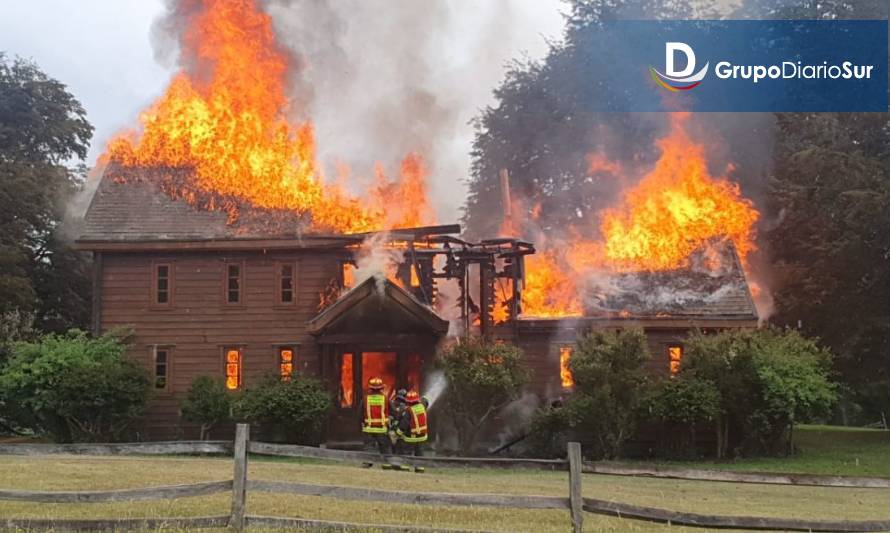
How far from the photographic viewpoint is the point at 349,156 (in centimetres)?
3356

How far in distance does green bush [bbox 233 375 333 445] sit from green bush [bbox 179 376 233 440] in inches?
21.2

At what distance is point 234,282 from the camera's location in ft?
95.2

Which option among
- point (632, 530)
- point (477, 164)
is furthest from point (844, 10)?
point (632, 530)

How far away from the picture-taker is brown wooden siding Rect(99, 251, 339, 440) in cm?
2855

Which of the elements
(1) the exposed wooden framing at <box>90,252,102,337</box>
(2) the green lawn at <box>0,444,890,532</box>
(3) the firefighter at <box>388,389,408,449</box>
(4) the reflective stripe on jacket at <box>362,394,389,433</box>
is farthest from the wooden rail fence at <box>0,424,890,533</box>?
(1) the exposed wooden framing at <box>90,252,102,337</box>

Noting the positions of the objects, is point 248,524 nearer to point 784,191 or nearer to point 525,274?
point 525,274

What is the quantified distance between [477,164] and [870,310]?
22934mm

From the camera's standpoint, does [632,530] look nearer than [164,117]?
Yes

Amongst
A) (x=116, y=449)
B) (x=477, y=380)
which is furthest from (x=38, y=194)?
(x=116, y=449)

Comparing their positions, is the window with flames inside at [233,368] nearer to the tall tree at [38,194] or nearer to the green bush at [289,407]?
the green bush at [289,407]

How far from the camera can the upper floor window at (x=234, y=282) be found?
28906 millimetres

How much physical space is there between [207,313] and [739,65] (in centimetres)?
2837

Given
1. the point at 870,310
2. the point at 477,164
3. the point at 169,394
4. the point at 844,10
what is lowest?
the point at 169,394

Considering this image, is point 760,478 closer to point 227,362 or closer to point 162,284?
point 227,362
